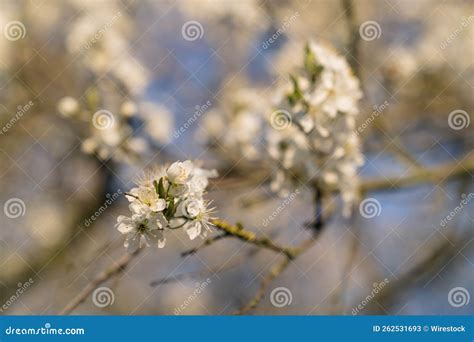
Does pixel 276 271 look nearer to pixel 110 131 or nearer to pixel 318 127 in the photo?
pixel 318 127

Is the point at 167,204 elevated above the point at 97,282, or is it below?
above

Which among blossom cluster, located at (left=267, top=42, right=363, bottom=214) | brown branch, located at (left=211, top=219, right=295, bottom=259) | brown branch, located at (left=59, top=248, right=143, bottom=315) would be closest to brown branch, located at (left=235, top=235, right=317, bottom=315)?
brown branch, located at (left=211, top=219, right=295, bottom=259)

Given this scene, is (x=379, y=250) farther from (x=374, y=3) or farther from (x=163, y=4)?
(x=163, y=4)

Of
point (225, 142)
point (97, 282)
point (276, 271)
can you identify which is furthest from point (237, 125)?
point (97, 282)

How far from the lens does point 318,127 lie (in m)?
2.16

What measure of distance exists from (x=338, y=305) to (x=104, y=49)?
163 centimetres

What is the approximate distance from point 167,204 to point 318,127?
81 cm

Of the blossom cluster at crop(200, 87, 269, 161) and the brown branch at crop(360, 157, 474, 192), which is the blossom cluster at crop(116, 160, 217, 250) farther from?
the blossom cluster at crop(200, 87, 269, 161)

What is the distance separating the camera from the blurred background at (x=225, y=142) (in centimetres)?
273

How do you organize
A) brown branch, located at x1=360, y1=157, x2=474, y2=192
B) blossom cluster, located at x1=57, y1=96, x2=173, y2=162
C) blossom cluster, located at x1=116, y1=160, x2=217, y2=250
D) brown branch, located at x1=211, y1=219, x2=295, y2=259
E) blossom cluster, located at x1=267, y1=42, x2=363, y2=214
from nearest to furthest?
1. blossom cluster, located at x1=116, y1=160, x2=217, y2=250
2. brown branch, located at x1=211, y1=219, x2=295, y2=259
3. blossom cluster, located at x1=267, y1=42, x2=363, y2=214
4. brown branch, located at x1=360, y1=157, x2=474, y2=192
5. blossom cluster, located at x1=57, y1=96, x2=173, y2=162

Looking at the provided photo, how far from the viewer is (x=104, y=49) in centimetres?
309

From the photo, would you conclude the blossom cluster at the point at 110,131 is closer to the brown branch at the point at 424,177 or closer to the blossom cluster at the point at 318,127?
the blossom cluster at the point at 318,127

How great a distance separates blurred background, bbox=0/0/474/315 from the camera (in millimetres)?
2730

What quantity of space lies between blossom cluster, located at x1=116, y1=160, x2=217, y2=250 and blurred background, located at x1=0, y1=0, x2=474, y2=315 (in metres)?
0.93
